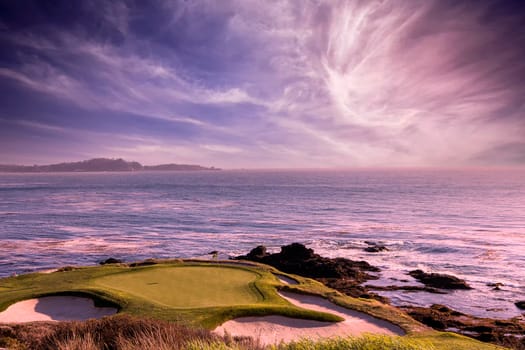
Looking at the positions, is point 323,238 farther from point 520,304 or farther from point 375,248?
point 520,304

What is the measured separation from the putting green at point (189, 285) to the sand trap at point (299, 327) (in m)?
1.49

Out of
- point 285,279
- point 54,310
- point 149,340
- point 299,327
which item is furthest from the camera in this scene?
point 285,279

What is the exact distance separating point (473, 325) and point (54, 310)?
17.0 m

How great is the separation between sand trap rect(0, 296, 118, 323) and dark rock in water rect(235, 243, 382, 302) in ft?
43.5

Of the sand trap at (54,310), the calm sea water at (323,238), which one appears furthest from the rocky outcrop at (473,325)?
the sand trap at (54,310)

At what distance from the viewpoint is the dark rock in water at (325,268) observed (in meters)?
21.5

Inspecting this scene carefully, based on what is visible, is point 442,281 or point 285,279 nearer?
point 285,279

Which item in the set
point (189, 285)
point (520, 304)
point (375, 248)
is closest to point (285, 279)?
point (189, 285)

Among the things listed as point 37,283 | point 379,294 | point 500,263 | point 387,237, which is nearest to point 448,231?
point 387,237

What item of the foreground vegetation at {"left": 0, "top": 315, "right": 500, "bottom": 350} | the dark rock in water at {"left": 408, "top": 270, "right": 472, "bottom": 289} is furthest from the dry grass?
the dark rock in water at {"left": 408, "top": 270, "right": 472, "bottom": 289}

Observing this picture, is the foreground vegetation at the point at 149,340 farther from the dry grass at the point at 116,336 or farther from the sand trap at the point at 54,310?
the sand trap at the point at 54,310

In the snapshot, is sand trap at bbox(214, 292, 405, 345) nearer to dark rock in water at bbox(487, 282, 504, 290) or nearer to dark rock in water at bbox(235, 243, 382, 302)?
dark rock in water at bbox(235, 243, 382, 302)

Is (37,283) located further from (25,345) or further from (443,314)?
(443,314)

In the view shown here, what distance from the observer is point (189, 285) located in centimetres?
1469
